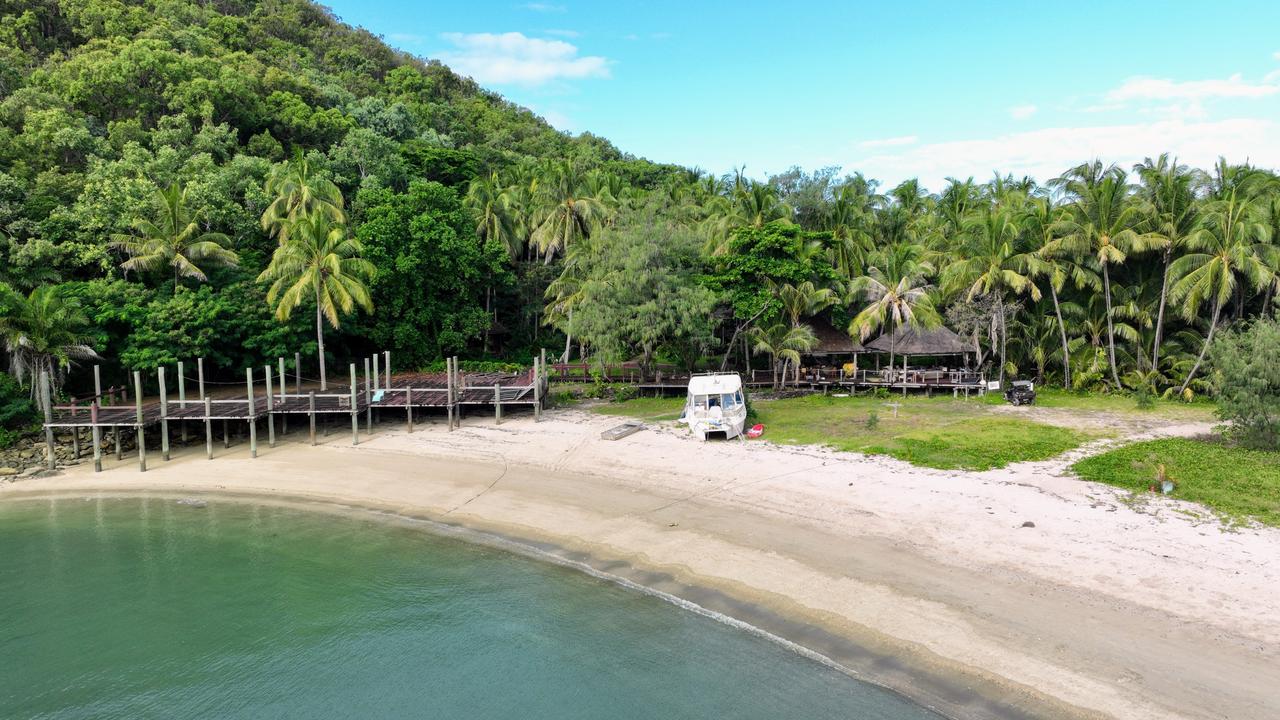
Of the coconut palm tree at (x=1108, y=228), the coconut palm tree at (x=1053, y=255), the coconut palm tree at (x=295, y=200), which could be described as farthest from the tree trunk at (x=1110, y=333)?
the coconut palm tree at (x=295, y=200)

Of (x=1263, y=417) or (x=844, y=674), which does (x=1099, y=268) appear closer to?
(x=1263, y=417)

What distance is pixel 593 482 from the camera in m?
19.5

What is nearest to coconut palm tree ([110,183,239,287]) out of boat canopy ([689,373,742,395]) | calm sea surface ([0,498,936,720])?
calm sea surface ([0,498,936,720])

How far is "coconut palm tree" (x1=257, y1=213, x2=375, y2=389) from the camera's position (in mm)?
29125

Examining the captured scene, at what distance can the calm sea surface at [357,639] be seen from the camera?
36.5 feet

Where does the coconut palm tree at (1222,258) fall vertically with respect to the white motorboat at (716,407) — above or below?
above

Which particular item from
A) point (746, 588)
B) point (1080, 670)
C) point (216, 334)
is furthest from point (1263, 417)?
point (216, 334)

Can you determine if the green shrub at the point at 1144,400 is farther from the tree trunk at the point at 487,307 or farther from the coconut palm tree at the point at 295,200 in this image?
the coconut palm tree at the point at 295,200

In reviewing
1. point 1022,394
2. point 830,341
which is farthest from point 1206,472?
point 830,341

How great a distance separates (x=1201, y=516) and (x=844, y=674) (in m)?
9.56

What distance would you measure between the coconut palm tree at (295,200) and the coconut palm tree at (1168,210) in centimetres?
3574

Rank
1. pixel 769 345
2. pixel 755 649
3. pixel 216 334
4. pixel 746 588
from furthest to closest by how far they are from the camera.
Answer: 1. pixel 769 345
2. pixel 216 334
3. pixel 746 588
4. pixel 755 649

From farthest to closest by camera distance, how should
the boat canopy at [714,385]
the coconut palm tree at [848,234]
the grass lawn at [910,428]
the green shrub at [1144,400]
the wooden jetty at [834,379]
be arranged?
the coconut palm tree at [848,234] < the wooden jetty at [834,379] < the green shrub at [1144,400] < the boat canopy at [714,385] < the grass lawn at [910,428]

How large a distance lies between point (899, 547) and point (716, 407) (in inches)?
370
